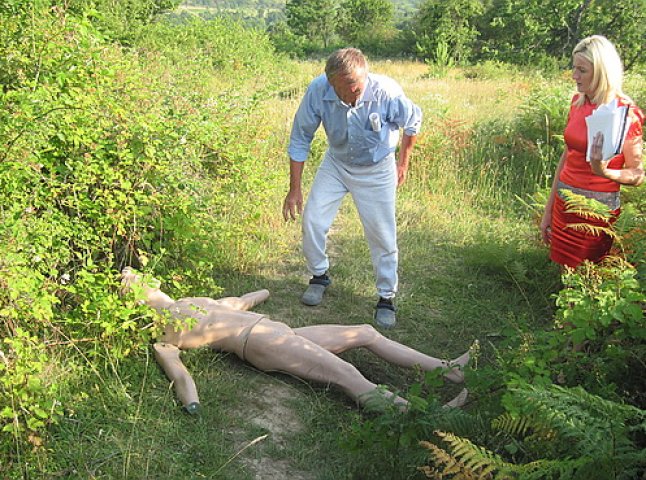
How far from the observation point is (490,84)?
16.0 meters

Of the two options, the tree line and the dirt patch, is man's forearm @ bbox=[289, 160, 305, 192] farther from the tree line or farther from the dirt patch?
the tree line

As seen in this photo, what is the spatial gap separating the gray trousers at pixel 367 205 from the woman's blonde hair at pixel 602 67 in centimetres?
140

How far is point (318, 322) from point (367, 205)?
3.04 feet

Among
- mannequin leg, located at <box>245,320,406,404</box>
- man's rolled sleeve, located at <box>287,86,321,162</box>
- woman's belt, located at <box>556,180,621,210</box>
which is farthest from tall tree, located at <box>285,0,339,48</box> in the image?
mannequin leg, located at <box>245,320,406,404</box>

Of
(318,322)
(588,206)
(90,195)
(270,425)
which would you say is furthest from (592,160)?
(90,195)

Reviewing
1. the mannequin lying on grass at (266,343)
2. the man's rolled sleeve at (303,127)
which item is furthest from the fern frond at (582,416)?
the man's rolled sleeve at (303,127)

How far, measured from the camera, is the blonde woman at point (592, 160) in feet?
12.2

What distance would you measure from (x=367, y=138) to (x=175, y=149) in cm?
129

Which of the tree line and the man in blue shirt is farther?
the tree line

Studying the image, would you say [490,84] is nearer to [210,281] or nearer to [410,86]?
[410,86]

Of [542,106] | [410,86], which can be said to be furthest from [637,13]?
[542,106]

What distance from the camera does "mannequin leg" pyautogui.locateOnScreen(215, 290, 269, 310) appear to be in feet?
14.1

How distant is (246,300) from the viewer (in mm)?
4543

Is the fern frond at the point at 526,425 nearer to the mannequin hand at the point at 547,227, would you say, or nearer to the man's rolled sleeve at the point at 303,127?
the mannequin hand at the point at 547,227
